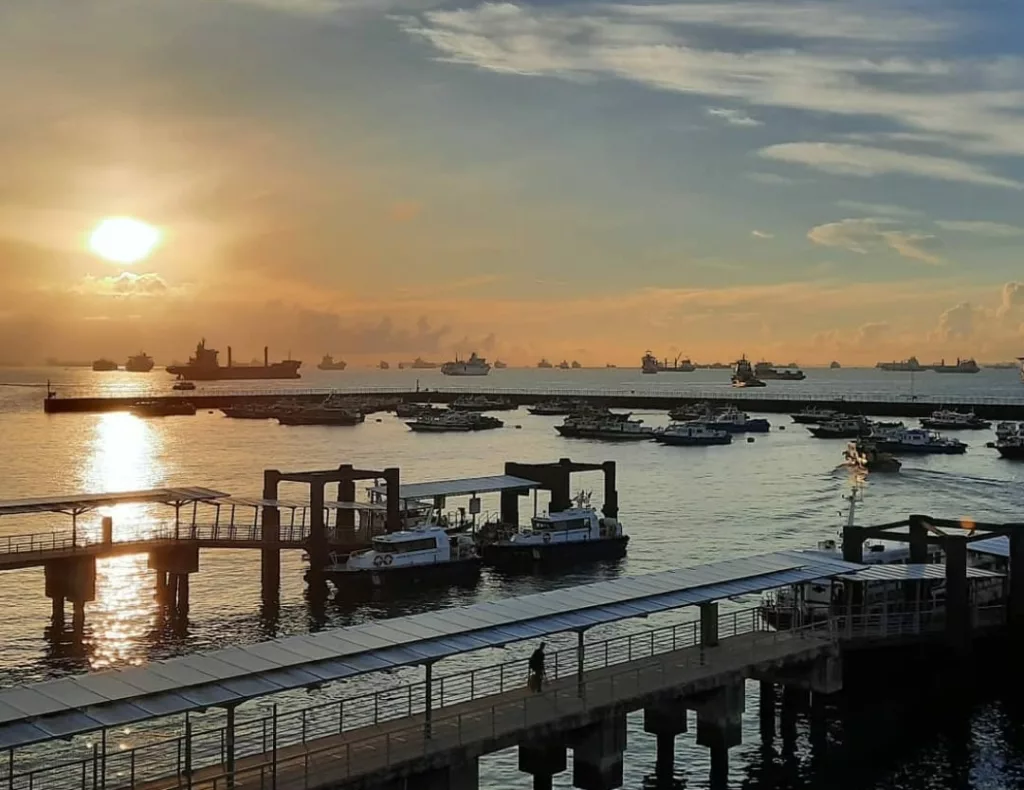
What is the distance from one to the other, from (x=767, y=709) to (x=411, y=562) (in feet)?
78.7

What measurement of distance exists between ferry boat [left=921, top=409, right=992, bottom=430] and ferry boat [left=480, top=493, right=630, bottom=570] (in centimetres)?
11946

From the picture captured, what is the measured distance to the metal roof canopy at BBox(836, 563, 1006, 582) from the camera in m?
35.7

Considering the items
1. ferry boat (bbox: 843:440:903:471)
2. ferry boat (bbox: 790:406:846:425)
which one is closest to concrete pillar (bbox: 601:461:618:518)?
ferry boat (bbox: 843:440:903:471)

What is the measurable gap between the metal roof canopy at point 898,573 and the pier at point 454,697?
0.38 m

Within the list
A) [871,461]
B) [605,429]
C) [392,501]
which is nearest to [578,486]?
[871,461]

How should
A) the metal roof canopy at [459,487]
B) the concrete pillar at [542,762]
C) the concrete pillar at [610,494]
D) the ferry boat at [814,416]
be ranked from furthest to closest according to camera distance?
the ferry boat at [814,416]
the concrete pillar at [610,494]
the metal roof canopy at [459,487]
the concrete pillar at [542,762]

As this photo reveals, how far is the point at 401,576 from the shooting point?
54.2 meters

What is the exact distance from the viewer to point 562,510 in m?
67.6

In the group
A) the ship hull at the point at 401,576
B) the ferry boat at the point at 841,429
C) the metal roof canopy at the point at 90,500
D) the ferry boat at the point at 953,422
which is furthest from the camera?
the ferry boat at the point at 953,422

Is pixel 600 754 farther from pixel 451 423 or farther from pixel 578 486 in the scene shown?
pixel 451 423

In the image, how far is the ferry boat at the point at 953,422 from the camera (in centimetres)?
16988

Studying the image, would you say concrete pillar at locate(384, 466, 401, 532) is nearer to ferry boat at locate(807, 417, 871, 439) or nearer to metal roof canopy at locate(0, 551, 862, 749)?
metal roof canopy at locate(0, 551, 862, 749)

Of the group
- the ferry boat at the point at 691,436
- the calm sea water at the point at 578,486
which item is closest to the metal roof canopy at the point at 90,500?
the calm sea water at the point at 578,486

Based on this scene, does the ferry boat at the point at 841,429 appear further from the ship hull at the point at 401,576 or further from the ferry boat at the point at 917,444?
the ship hull at the point at 401,576
